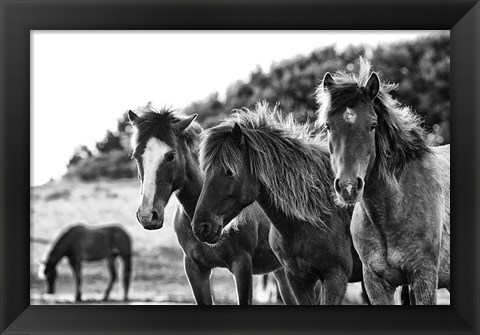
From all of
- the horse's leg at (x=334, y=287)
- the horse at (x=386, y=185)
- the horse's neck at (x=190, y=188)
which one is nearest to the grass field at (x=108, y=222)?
the horse's neck at (x=190, y=188)

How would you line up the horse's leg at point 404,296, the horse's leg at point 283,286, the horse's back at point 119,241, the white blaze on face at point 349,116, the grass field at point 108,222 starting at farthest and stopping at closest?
the grass field at point 108,222 < the horse's back at point 119,241 < the horse's leg at point 283,286 < the horse's leg at point 404,296 < the white blaze on face at point 349,116

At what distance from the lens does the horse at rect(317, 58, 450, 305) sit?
4.09 metres

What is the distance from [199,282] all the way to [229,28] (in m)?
1.74

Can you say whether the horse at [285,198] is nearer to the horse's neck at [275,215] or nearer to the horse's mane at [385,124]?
the horse's neck at [275,215]

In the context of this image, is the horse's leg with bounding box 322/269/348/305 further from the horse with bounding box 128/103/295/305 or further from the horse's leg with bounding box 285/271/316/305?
the horse with bounding box 128/103/295/305

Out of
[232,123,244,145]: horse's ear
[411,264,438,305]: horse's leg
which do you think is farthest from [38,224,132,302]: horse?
[411,264,438,305]: horse's leg

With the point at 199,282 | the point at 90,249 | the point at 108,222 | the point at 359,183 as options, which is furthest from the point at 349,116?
the point at 108,222

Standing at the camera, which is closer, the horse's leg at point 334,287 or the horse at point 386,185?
the horse at point 386,185

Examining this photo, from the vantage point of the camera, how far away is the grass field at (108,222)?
16.7 metres

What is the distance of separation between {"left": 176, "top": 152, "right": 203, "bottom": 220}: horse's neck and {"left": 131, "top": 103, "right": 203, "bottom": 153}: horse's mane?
119 millimetres

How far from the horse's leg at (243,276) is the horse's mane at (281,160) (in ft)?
1.92
